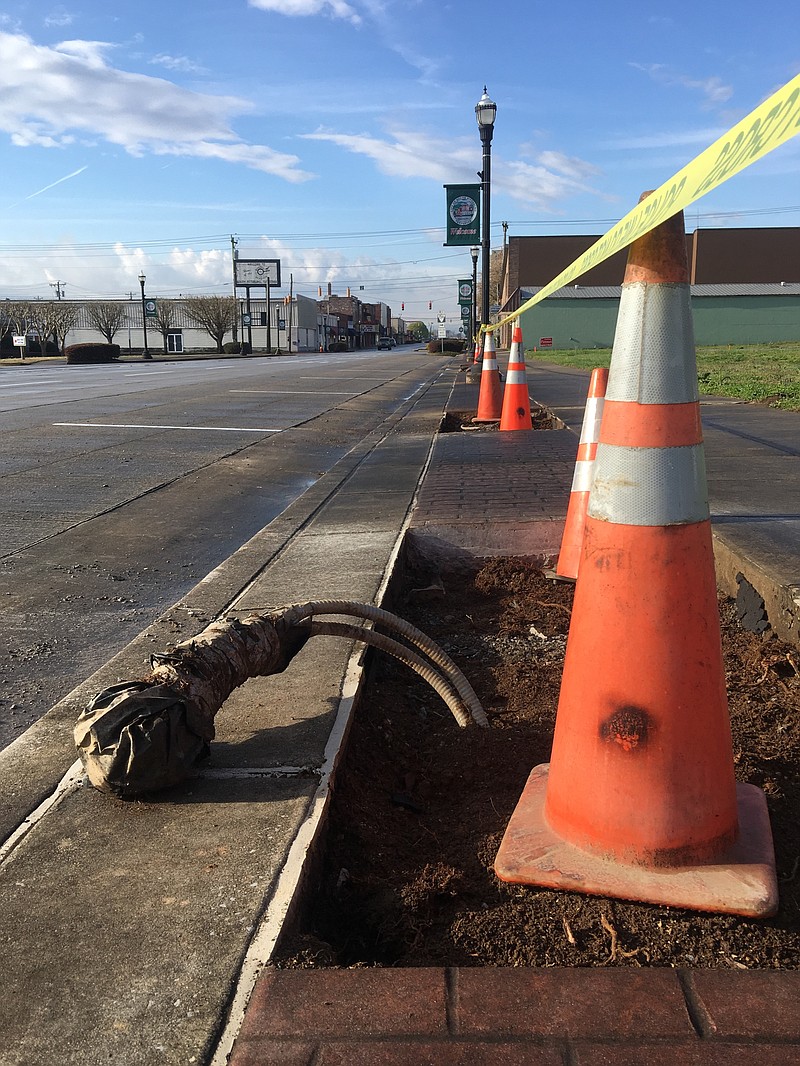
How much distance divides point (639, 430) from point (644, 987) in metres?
1.22

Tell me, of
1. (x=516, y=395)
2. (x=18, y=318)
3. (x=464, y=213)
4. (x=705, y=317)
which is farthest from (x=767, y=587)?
(x=18, y=318)

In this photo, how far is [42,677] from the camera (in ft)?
12.0

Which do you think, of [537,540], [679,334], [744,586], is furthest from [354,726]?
[537,540]

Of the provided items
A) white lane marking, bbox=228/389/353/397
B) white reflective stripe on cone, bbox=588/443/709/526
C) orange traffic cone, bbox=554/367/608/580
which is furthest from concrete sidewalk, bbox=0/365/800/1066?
white lane marking, bbox=228/389/353/397

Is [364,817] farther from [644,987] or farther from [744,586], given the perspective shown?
[744,586]

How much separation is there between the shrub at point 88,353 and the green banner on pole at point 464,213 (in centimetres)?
3812

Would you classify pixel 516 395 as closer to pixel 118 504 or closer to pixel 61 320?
pixel 118 504

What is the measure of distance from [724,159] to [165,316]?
94.6 metres

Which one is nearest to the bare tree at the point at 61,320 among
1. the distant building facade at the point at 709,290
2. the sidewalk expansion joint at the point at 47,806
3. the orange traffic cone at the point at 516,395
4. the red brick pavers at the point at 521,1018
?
the distant building facade at the point at 709,290

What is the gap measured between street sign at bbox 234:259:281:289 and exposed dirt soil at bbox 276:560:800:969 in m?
109

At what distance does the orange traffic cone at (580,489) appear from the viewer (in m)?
4.50

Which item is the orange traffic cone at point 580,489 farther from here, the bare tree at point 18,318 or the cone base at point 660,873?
the bare tree at point 18,318

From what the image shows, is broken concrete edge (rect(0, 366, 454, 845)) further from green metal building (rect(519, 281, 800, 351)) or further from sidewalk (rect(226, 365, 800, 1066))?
green metal building (rect(519, 281, 800, 351))

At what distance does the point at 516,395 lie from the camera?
1092 cm
